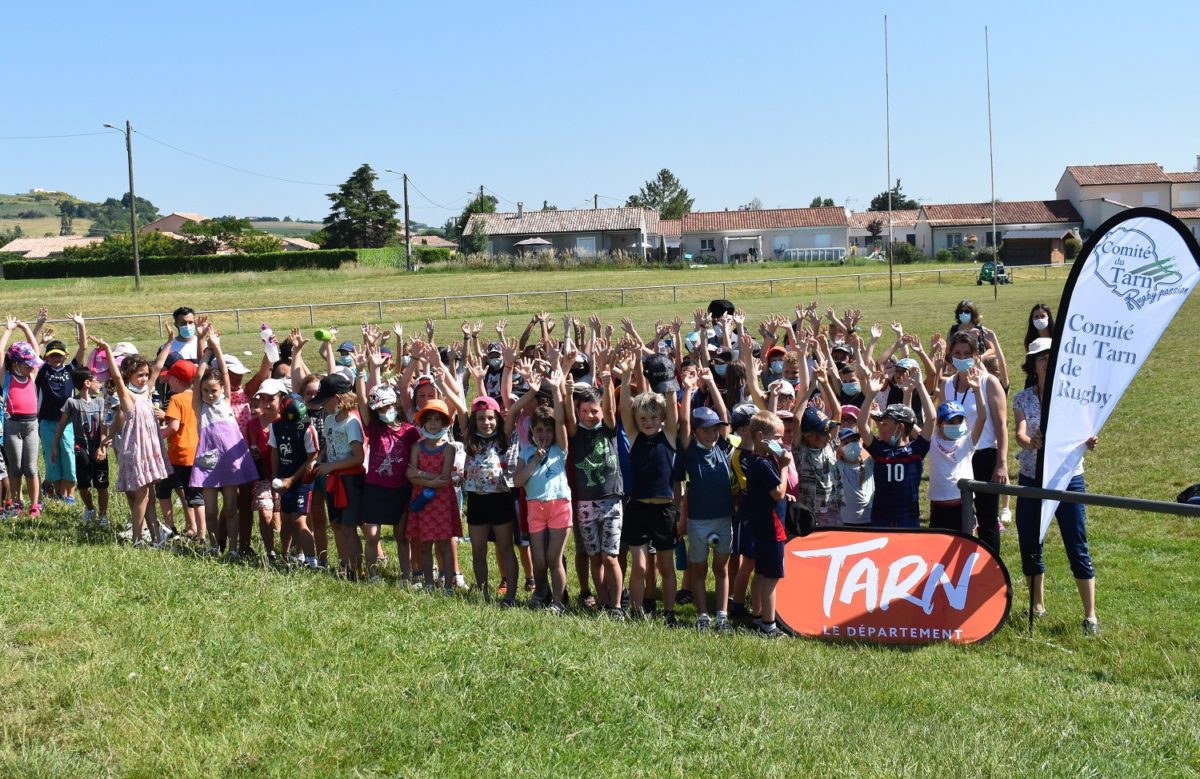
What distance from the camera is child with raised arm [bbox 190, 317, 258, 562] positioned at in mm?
8734

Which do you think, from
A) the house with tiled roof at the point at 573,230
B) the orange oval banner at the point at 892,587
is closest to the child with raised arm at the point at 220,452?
the orange oval banner at the point at 892,587

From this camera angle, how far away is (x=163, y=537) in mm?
9141

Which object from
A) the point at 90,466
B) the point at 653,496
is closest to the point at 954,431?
the point at 653,496

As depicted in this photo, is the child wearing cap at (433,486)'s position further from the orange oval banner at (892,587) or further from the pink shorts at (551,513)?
the orange oval banner at (892,587)

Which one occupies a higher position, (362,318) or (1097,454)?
(362,318)

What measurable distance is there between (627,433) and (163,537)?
4.06 m

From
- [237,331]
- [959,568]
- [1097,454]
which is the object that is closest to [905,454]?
[959,568]

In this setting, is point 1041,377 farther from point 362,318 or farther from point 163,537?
point 362,318

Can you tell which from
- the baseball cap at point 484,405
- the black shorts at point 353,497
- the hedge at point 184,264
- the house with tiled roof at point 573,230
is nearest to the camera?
the baseball cap at point 484,405

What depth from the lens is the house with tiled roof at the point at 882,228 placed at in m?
95.4

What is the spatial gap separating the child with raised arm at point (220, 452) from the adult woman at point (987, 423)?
18.6 feet

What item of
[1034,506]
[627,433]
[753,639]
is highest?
[627,433]

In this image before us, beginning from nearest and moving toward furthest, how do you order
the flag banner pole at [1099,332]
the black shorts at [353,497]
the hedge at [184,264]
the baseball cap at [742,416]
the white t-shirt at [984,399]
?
1. the flag banner pole at [1099,332]
2. the baseball cap at [742,416]
3. the black shorts at [353,497]
4. the white t-shirt at [984,399]
5. the hedge at [184,264]

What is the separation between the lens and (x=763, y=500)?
7312 mm
